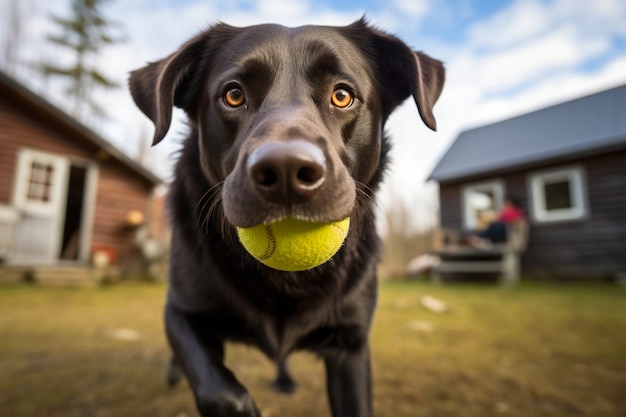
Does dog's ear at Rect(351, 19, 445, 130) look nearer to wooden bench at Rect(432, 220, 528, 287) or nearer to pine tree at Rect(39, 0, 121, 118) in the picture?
wooden bench at Rect(432, 220, 528, 287)

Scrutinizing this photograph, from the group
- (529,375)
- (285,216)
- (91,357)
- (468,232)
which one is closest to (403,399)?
(529,375)

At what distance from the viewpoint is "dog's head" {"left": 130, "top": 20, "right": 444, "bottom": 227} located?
0.91 metres

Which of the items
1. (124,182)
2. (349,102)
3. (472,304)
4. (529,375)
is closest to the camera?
(349,102)

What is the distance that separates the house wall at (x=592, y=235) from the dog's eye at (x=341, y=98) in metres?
9.82

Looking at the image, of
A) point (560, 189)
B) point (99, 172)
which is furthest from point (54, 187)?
point (560, 189)

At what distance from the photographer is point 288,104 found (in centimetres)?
123

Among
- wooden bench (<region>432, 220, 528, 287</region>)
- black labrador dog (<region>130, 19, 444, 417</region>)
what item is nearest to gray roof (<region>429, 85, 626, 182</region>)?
wooden bench (<region>432, 220, 528, 287</region>)

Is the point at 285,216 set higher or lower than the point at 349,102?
lower

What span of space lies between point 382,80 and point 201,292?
47.4 inches

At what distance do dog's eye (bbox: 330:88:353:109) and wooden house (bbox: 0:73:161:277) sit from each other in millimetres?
7749

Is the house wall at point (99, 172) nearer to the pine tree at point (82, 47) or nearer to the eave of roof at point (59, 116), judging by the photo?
the eave of roof at point (59, 116)

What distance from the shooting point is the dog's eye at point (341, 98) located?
1.38 m

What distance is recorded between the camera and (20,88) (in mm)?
7312

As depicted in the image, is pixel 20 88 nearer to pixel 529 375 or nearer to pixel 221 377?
pixel 221 377
